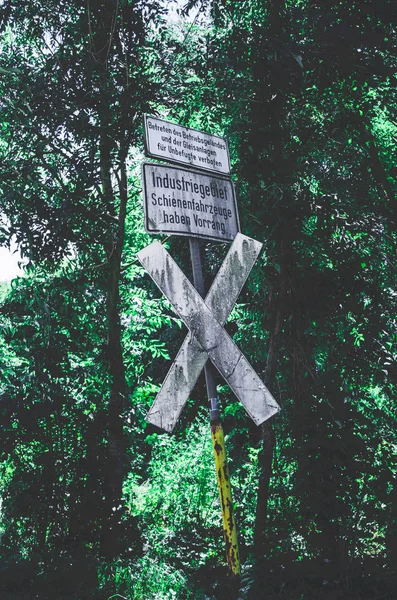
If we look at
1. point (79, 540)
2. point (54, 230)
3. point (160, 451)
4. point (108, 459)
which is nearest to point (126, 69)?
point (54, 230)

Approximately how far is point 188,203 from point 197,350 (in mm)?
853

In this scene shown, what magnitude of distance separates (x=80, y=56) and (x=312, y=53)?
2.94 metres

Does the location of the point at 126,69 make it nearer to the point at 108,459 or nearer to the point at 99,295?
the point at 99,295

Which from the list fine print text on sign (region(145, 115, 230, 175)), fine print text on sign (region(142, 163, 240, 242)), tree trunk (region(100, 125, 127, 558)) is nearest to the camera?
fine print text on sign (region(142, 163, 240, 242))

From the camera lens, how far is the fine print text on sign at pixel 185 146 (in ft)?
9.43

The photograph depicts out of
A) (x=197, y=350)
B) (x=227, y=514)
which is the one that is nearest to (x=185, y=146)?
(x=197, y=350)

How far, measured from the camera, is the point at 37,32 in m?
7.22

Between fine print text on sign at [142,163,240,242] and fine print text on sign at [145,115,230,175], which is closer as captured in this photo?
fine print text on sign at [142,163,240,242]

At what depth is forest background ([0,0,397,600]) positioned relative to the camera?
543 centimetres

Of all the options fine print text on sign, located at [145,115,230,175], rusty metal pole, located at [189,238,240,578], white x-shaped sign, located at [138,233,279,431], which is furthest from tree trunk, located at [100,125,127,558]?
white x-shaped sign, located at [138,233,279,431]

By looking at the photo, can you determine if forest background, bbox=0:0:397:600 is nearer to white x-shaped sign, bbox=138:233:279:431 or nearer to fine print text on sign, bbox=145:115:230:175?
white x-shaped sign, bbox=138:233:279:431

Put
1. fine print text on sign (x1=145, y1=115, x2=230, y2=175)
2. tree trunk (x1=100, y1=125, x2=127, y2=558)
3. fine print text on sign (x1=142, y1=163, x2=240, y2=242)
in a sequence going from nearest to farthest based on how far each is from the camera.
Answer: fine print text on sign (x1=142, y1=163, x2=240, y2=242), fine print text on sign (x1=145, y1=115, x2=230, y2=175), tree trunk (x1=100, y1=125, x2=127, y2=558)

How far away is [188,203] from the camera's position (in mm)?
2891

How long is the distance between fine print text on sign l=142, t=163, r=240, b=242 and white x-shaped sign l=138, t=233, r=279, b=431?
21 centimetres
